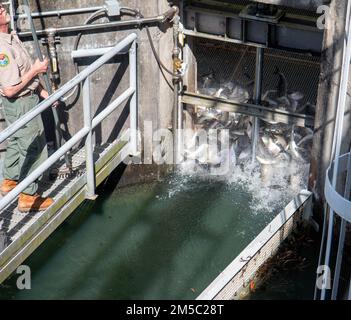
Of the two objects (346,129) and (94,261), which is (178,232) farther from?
(346,129)

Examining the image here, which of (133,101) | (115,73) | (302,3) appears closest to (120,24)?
(115,73)

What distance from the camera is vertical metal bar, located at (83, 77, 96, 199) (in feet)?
25.8

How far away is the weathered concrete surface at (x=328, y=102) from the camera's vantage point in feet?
25.4

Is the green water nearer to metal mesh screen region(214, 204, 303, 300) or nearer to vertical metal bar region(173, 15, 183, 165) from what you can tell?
vertical metal bar region(173, 15, 183, 165)

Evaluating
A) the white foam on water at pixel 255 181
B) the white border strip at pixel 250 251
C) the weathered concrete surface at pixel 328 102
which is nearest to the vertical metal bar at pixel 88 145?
the white foam on water at pixel 255 181

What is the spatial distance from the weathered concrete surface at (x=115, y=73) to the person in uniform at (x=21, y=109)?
44.6 inches

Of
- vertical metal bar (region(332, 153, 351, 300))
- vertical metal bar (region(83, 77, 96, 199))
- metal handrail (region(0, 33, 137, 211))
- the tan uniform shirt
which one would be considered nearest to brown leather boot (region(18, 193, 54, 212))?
metal handrail (region(0, 33, 137, 211))

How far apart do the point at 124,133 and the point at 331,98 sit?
2.83 m

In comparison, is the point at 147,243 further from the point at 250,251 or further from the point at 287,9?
the point at 287,9

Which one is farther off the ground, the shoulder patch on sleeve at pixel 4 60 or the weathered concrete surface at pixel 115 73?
the shoulder patch on sleeve at pixel 4 60

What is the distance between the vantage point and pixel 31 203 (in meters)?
7.82

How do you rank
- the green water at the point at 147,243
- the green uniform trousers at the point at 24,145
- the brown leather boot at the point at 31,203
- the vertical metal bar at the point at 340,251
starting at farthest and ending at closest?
the green water at the point at 147,243 < the brown leather boot at the point at 31,203 < the green uniform trousers at the point at 24,145 < the vertical metal bar at the point at 340,251

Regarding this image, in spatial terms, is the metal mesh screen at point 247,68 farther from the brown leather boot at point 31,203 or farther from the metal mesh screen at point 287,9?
the brown leather boot at point 31,203
